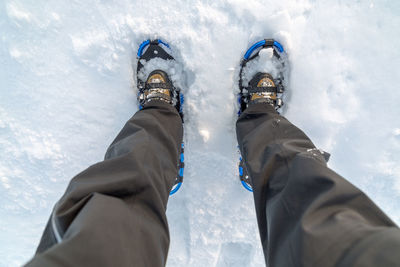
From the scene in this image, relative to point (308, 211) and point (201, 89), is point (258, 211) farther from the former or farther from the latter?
point (201, 89)

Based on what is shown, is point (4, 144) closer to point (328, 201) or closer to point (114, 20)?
point (114, 20)

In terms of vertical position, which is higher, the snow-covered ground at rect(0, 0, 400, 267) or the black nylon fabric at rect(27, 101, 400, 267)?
the snow-covered ground at rect(0, 0, 400, 267)

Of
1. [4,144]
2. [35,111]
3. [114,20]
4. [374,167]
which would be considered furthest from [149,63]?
[374,167]

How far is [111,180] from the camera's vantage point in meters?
0.72

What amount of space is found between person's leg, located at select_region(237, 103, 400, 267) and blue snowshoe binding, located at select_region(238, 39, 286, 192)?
1.32 ft

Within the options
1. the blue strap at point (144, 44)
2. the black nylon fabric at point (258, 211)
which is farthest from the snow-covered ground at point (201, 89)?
the black nylon fabric at point (258, 211)

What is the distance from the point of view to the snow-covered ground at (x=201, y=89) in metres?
1.28

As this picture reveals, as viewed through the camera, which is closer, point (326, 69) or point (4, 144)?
point (326, 69)

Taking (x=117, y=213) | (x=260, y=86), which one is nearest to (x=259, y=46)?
(x=260, y=86)

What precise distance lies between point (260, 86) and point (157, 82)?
58cm

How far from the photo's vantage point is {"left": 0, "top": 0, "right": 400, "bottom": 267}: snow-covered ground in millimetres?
1284

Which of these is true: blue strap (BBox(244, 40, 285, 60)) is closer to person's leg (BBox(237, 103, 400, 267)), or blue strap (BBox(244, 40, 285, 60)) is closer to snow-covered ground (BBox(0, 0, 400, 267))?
snow-covered ground (BBox(0, 0, 400, 267))

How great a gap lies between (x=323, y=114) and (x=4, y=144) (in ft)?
6.14

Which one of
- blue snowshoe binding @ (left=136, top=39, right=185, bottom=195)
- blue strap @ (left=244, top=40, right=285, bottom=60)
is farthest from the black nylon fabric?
blue strap @ (left=244, top=40, right=285, bottom=60)
